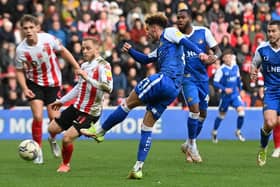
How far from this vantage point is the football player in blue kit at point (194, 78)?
13.8 meters

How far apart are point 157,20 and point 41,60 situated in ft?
11.0

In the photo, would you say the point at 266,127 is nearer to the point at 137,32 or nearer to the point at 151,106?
the point at 151,106

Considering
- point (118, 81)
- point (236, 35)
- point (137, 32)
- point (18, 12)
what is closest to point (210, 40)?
point (118, 81)

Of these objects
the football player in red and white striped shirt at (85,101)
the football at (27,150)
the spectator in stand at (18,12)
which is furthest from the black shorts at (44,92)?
the spectator in stand at (18,12)

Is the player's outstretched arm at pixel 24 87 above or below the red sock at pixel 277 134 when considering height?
above

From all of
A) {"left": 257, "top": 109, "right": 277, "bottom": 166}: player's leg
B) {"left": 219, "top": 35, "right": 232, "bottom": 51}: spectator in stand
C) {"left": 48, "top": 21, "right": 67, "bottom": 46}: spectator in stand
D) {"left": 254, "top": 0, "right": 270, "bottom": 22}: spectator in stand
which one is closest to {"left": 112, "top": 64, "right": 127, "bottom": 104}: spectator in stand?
{"left": 48, "top": 21, "right": 67, "bottom": 46}: spectator in stand

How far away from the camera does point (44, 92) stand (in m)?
14.0

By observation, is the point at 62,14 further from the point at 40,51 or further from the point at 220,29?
the point at 40,51

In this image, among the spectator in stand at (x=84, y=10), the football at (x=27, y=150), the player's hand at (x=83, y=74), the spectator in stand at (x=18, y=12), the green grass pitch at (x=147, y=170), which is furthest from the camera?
the spectator in stand at (x=84, y=10)

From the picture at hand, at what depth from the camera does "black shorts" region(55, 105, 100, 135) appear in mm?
11695

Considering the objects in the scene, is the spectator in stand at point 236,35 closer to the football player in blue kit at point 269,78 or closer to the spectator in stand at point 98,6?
the spectator in stand at point 98,6

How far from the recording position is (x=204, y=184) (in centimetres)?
1022

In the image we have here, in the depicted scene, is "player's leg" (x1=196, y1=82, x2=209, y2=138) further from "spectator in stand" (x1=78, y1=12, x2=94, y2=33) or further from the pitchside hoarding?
"spectator in stand" (x1=78, y1=12, x2=94, y2=33)

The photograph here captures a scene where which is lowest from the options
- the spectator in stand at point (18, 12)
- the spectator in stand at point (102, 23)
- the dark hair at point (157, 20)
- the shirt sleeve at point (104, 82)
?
the spectator in stand at point (102, 23)
